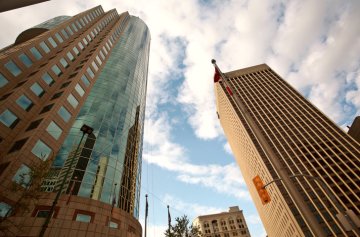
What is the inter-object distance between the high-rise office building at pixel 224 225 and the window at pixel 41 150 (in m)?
108

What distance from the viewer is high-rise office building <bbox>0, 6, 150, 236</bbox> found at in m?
25.3

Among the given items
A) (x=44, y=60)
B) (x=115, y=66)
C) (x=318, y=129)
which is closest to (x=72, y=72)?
(x=44, y=60)

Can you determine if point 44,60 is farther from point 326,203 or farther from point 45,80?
point 326,203

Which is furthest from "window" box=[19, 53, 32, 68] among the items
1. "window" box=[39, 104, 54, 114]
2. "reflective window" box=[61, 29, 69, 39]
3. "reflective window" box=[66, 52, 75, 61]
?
"reflective window" box=[61, 29, 69, 39]

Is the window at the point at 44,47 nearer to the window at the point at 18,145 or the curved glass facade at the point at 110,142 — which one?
the curved glass facade at the point at 110,142

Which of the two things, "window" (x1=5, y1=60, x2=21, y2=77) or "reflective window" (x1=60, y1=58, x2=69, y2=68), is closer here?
"window" (x1=5, y1=60, x2=21, y2=77)

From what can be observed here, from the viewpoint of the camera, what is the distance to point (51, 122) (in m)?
30.9

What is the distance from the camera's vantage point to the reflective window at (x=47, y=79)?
36362 mm

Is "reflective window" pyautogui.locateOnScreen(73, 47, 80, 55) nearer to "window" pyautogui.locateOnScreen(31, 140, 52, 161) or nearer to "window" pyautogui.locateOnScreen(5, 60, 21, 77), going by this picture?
"window" pyautogui.locateOnScreen(5, 60, 21, 77)

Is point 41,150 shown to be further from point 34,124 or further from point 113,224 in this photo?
point 113,224

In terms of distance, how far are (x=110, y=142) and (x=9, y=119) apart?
15282 millimetres

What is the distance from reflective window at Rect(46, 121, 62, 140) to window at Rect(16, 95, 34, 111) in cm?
470

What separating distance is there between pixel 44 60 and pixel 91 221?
3270 cm

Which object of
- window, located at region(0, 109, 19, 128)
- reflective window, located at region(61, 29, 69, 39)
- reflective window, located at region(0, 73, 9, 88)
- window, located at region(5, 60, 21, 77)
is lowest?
window, located at region(0, 109, 19, 128)
